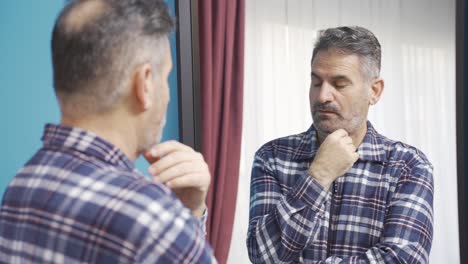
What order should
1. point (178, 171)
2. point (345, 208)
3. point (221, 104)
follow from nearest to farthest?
point (178, 171)
point (345, 208)
point (221, 104)

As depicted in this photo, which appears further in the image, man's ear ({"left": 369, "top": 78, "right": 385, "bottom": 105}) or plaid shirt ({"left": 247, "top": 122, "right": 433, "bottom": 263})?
man's ear ({"left": 369, "top": 78, "right": 385, "bottom": 105})

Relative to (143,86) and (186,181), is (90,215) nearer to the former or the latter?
(143,86)

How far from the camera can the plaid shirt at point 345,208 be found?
1578 mm

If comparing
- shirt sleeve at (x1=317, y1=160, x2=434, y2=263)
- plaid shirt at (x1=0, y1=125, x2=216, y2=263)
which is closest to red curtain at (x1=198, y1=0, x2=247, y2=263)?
shirt sleeve at (x1=317, y1=160, x2=434, y2=263)

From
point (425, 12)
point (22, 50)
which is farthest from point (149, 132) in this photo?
point (425, 12)

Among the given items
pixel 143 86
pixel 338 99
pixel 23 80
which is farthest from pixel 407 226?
pixel 23 80

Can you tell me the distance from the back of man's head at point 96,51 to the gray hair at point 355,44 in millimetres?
1008

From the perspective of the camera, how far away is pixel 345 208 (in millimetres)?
1715

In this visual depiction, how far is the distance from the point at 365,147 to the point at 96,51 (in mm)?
1099

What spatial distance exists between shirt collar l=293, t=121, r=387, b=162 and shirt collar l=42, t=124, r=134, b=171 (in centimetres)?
102

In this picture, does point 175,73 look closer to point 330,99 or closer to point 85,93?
point 330,99

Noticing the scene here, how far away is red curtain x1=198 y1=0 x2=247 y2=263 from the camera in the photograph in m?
Answer: 2.54

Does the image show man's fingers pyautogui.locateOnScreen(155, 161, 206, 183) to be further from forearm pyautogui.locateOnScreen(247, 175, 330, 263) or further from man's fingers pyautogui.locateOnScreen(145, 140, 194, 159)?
forearm pyautogui.locateOnScreen(247, 175, 330, 263)

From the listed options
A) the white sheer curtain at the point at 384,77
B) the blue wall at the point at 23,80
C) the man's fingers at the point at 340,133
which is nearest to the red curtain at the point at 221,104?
the white sheer curtain at the point at 384,77
